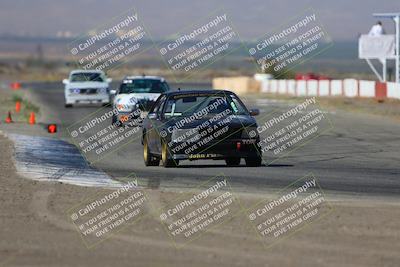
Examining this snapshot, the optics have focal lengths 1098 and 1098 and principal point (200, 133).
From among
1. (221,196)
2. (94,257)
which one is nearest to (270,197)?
(221,196)

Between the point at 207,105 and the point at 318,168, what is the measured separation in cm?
220

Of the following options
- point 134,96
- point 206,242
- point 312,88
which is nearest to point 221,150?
point 206,242

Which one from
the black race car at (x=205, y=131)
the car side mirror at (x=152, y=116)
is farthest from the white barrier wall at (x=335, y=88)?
the black race car at (x=205, y=131)

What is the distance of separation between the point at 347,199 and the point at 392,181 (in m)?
2.80

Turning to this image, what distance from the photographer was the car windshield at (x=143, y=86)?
103 ft

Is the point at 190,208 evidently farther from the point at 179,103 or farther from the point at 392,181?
the point at 179,103

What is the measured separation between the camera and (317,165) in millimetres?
18984

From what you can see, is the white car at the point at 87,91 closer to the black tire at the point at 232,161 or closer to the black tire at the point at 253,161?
the black tire at the point at 232,161

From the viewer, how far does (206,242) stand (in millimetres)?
10320

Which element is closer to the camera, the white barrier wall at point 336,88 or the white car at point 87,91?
the white car at point 87,91

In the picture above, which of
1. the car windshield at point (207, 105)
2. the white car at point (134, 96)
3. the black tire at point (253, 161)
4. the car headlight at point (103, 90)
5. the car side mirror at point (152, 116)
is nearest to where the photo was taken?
the black tire at point (253, 161)

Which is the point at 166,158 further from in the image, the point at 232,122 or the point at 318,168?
the point at 318,168

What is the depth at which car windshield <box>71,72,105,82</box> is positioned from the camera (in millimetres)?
45156

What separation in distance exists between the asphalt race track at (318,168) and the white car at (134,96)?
8.06 ft
